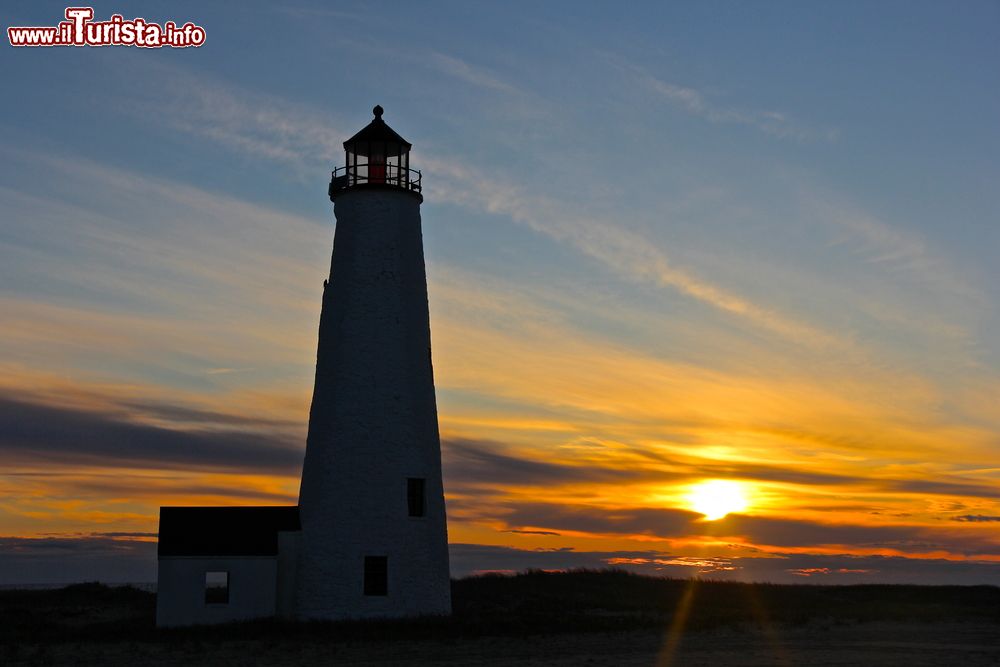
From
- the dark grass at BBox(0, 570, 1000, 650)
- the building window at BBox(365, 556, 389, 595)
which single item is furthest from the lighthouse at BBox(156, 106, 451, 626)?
the dark grass at BBox(0, 570, 1000, 650)

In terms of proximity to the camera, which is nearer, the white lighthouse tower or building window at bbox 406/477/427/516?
the white lighthouse tower

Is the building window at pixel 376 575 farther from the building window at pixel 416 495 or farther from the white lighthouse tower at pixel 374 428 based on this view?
the building window at pixel 416 495

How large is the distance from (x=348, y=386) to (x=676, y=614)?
50.3 feet

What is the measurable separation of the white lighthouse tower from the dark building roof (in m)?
1.05

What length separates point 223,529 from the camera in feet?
124

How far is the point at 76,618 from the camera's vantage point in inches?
1650

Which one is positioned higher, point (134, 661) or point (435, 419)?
point (435, 419)

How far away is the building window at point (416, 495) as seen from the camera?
122 feet

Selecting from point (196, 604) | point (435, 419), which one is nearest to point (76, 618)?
point (196, 604)

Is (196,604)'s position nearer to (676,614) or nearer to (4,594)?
(676,614)

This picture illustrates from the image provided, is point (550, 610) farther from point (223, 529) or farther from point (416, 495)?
point (223, 529)

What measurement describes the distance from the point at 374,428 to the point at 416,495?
9.15 ft

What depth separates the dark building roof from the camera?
1457 inches

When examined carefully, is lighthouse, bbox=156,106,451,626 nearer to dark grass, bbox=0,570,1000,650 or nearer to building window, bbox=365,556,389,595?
building window, bbox=365,556,389,595
